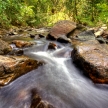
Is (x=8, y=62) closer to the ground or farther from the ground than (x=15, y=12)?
closer to the ground

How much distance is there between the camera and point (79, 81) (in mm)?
4480

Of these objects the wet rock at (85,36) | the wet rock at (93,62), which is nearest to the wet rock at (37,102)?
the wet rock at (93,62)

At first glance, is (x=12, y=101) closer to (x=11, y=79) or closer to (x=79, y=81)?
(x=11, y=79)

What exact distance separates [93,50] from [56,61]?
4.26ft

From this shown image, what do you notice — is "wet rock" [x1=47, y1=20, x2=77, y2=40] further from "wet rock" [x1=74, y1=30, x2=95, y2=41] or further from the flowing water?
the flowing water

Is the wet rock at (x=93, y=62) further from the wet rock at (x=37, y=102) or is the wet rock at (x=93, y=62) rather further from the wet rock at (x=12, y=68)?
the wet rock at (x=37, y=102)

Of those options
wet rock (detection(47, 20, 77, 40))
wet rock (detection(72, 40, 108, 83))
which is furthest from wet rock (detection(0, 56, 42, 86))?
wet rock (detection(47, 20, 77, 40))

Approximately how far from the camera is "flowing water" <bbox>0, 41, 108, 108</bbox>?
3.38 metres

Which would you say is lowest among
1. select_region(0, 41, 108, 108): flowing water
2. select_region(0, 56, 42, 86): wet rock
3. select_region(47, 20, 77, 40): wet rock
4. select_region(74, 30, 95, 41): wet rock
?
select_region(0, 41, 108, 108): flowing water

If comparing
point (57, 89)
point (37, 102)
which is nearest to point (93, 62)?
point (57, 89)

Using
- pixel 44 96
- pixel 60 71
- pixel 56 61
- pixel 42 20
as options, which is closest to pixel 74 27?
pixel 56 61

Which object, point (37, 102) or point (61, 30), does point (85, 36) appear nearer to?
point (61, 30)

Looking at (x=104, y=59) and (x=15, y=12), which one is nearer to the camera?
(x=104, y=59)

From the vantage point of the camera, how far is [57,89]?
3871 mm
